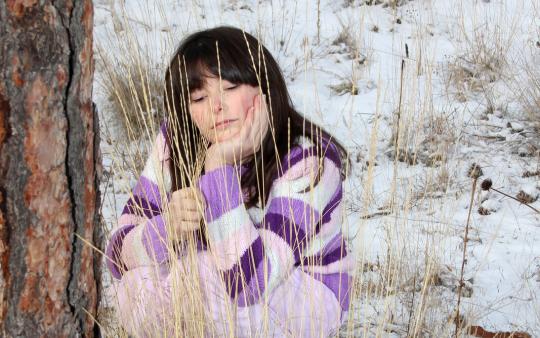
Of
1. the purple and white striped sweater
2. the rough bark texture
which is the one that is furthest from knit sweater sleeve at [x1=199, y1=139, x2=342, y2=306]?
the rough bark texture

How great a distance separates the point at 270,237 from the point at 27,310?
2.13 ft

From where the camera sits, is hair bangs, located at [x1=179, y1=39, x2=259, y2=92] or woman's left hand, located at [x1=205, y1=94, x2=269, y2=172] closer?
woman's left hand, located at [x1=205, y1=94, x2=269, y2=172]

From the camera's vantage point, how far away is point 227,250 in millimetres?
1646

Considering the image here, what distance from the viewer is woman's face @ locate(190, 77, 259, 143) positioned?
173 centimetres

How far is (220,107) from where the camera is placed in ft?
5.74

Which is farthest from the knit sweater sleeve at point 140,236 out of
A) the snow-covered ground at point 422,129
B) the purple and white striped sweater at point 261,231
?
the snow-covered ground at point 422,129

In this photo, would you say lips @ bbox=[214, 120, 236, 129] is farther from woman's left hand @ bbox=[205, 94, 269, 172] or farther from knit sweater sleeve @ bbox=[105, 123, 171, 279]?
knit sweater sleeve @ bbox=[105, 123, 171, 279]

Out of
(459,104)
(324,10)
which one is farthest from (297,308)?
(324,10)

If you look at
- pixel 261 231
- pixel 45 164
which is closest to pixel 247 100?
pixel 261 231

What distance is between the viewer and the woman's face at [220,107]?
5.67 feet

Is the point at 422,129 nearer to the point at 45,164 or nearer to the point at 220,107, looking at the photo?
the point at 220,107

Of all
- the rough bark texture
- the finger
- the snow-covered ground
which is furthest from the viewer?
the snow-covered ground

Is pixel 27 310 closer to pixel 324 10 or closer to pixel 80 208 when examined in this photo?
pixel 80 208

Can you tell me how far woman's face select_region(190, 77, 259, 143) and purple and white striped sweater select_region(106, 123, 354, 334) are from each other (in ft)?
0.36
